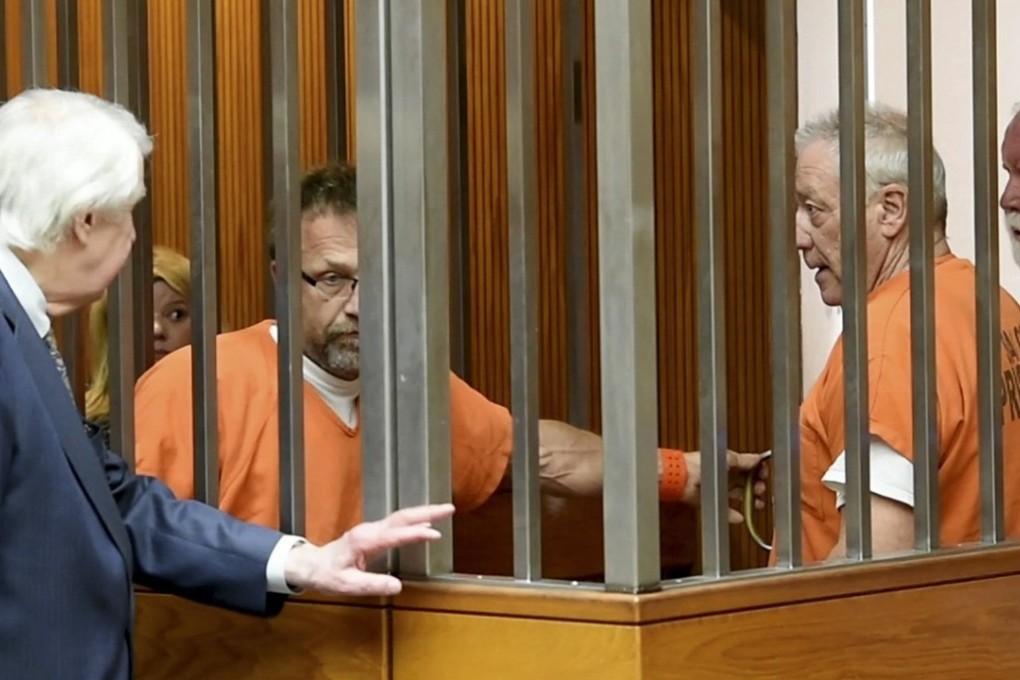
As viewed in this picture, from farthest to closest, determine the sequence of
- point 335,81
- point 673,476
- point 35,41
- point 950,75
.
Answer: point 950,75
point 335,81
point 673,476
point 35,41

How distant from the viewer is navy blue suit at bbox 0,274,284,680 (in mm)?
1564

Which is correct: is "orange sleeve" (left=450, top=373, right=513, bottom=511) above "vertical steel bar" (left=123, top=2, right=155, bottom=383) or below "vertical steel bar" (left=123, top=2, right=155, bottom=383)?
below

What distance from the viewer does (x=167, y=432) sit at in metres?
2.12

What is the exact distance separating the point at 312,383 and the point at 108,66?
0.61 meters

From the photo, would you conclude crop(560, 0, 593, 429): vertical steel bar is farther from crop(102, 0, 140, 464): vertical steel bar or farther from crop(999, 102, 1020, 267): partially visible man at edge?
crop(102, 0, 140, 464): vertical steel bar

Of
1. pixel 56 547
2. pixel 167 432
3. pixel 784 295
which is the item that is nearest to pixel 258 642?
pixel 56 547

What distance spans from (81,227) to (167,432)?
0.52 metres

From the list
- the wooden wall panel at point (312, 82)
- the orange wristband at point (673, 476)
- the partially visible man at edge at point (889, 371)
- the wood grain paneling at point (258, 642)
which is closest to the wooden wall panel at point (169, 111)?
the wooden wall panel at point (312, 82)

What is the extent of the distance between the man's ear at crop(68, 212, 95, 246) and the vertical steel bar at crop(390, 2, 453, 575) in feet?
0.89

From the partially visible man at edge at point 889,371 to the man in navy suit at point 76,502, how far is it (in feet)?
1.78

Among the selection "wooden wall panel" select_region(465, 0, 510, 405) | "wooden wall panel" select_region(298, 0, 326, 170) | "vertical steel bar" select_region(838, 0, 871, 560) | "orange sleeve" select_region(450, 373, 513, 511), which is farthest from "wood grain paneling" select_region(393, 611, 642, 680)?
"wooden wall panel" select_region(298, 0, 326, 170)

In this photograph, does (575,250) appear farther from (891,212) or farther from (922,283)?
(922,283)

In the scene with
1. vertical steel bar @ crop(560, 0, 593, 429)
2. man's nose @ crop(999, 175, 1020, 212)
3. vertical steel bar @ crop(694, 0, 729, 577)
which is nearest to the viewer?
vertical steel bar @ crop(694, 0, 729, 577)

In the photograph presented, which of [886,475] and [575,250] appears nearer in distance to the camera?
[886,475]
